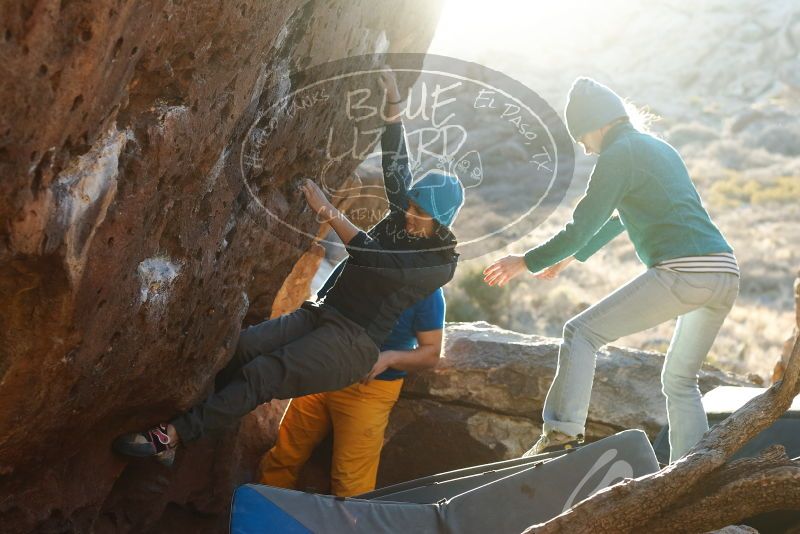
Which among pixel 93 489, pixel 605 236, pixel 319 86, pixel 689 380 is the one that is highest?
pixel 319 86

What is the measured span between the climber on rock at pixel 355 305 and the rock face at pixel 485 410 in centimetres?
183

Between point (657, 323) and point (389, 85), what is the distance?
2169 mm

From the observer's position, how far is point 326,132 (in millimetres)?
5336

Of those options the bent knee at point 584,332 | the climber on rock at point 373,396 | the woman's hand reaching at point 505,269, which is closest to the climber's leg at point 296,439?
the climber on rock at point 373,396

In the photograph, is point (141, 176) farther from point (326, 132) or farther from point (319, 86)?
point (326, 132)

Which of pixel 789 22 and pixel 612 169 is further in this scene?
pixel 789 22

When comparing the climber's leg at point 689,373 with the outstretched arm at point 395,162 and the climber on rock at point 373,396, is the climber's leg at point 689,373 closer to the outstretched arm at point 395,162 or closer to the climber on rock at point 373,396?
the climber on rock at point 373,396

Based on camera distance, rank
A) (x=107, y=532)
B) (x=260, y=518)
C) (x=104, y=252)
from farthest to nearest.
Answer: (x=107, y=532) → (x=260, y=518) → (x=104, y=252)

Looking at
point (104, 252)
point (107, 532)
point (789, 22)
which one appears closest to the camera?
point (104, 252)

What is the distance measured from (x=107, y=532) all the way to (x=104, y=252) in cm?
204

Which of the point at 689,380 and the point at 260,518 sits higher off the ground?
the point at 689,380

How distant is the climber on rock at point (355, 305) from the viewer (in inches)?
186

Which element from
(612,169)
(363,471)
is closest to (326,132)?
(612,169)

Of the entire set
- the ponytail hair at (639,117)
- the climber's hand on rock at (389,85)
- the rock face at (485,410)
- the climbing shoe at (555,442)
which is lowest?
the rock face at (485,410)
